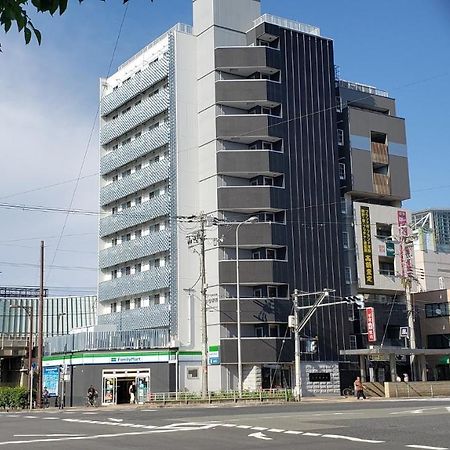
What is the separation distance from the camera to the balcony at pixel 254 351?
5550cm

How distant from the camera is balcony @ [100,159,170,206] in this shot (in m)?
62.3

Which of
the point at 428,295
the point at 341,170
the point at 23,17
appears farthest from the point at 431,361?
the point at 23,17

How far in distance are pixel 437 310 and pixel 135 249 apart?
29165 millimetres

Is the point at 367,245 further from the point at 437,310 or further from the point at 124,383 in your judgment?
the point at 124,383

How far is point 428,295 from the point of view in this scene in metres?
69.0

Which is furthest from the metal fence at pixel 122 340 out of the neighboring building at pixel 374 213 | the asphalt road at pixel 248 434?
the asphalt road at pixel 248 434

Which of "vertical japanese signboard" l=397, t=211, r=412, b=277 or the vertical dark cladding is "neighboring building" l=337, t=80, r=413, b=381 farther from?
the vertical dark cladding

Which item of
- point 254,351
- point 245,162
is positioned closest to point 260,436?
point 254,351

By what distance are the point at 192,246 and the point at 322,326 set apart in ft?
42.0

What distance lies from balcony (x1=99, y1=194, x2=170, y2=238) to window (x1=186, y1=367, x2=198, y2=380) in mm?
13319

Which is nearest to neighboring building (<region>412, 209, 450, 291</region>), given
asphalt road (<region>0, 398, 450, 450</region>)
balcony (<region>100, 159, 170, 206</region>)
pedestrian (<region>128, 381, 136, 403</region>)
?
balcony (<region>100, 159, 170, 206</region>)

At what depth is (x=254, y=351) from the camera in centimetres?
5559

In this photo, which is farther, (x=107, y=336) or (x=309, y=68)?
(x=309, y=68)

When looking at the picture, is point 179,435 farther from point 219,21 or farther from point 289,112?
point 219,21
